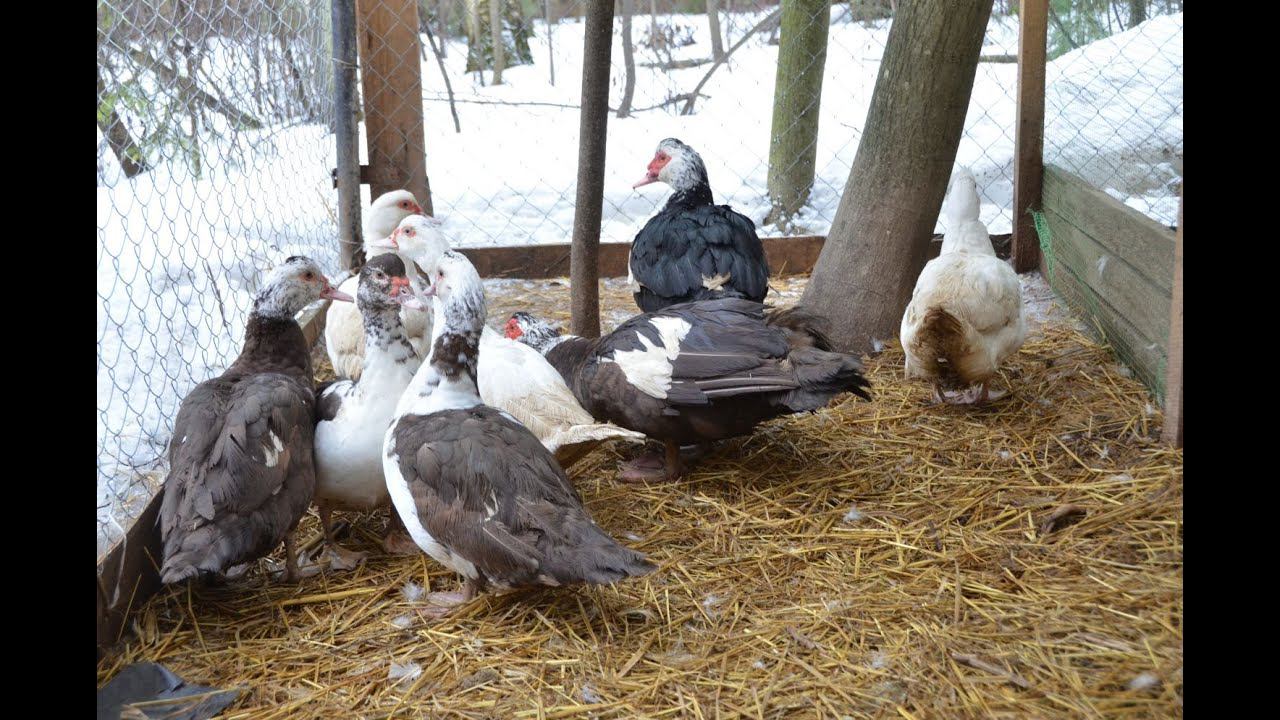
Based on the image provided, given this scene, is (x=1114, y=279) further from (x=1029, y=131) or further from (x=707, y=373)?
(x=707, y=373)

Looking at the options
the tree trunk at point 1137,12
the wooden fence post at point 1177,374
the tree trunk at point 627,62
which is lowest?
the wooden fence post at point 1177,374

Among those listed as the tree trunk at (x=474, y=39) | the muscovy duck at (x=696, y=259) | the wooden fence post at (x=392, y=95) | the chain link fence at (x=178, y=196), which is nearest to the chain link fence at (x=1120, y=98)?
the muscovy duck at (x=696, y=259)

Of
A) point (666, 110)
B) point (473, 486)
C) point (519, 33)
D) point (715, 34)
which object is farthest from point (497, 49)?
point (473, 486)

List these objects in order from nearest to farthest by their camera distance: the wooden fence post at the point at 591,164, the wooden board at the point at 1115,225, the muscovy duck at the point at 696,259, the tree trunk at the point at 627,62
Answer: the wooden board at the point at 1115,225, the wooden fence post at the point at 591,164, the muscovy duck at the point at 696,259, the tree trunk at the point at 627,62

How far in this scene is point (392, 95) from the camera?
6148mm

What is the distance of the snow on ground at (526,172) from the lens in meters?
3.33

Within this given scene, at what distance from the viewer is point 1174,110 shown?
222 cm

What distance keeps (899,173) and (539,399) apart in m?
2.20

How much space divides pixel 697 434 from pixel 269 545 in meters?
1.50

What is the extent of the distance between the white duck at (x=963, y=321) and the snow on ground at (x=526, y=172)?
23.2 inches

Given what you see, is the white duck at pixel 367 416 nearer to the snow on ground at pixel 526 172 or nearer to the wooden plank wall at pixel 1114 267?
the snow on ground at pixel 526 172

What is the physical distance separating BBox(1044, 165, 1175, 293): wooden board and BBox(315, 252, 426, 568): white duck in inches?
98.2
